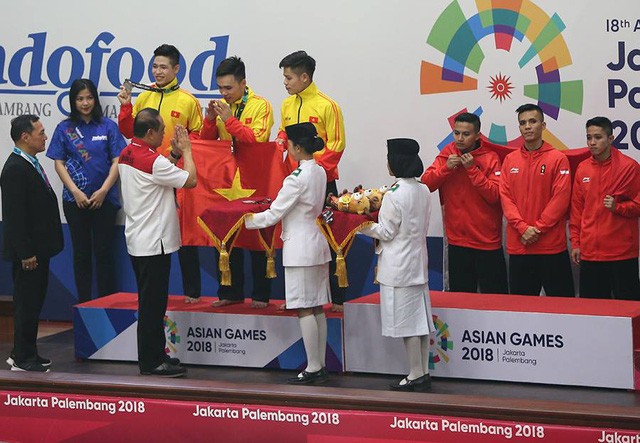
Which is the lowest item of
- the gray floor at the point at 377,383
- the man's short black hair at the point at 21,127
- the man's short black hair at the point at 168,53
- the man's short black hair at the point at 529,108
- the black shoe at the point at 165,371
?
the gray floor at the point at 377,383

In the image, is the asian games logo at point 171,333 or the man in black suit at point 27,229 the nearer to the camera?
the man in black suit at point 27,229

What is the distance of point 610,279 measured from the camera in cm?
622

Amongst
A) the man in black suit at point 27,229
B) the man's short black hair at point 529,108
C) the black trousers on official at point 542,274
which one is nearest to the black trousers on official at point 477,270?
the black trousers on official at point 542,274

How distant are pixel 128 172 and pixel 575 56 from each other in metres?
2.95

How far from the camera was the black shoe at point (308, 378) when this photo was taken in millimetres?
5629

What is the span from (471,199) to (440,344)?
112 cm

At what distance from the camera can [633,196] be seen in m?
6.13

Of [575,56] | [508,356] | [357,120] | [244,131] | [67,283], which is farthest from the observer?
[67,283]

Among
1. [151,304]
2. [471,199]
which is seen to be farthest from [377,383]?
[471,199]

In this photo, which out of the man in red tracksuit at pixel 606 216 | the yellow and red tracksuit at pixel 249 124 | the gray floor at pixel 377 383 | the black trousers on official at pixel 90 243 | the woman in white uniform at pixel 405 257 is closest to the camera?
the gray floor at pixel 377 383

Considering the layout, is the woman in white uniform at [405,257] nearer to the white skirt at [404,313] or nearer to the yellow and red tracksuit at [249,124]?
the white skirt at [404,313]

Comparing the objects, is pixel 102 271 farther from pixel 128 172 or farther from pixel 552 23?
pixel 552 23

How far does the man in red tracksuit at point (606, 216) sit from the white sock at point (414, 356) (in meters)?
1.36

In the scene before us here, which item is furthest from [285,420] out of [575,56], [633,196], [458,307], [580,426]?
[575,56]
